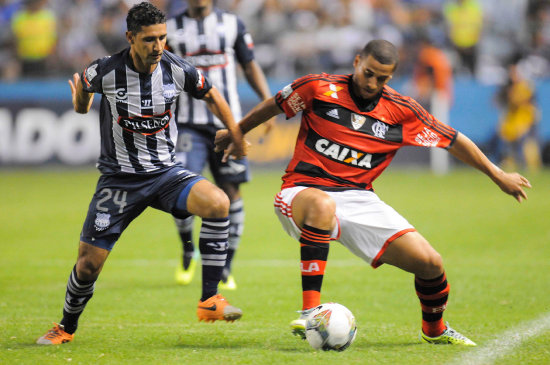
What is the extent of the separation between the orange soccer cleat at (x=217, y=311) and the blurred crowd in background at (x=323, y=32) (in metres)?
13.6

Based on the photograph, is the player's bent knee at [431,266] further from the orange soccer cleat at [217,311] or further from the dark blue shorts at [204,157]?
the dark blue shorts at [204,157]

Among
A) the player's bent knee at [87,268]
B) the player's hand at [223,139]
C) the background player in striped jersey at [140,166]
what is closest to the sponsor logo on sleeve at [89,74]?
the background player in striped jersey at [140,166]

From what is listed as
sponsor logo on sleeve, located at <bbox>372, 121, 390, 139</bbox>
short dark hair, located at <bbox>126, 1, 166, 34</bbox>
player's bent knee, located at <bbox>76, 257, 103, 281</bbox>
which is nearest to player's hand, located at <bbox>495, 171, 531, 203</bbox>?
sponsor logo on sleeve, located at <bbox>372, 121, 390, 139</bbox>

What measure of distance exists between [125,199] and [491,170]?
2.47 meters

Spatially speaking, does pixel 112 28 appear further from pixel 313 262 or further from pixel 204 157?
pixel 313 262

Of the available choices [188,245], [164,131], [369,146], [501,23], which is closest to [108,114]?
[164,131]

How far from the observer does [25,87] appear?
59.0ft

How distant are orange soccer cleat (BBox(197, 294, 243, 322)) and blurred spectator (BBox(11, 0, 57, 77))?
15440 mm

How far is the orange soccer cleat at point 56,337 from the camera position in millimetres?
→ 5352

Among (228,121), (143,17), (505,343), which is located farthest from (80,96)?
(505,343)

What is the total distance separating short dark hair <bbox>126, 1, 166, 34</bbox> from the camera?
521 cm

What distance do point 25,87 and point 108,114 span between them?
13.3m

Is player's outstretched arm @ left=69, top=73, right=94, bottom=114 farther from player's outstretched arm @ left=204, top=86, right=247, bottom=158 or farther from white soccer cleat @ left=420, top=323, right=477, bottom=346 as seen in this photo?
white soccer cleat @ left=420, top=323, right=477, bottom=346

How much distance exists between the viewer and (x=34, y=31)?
65.7ft
